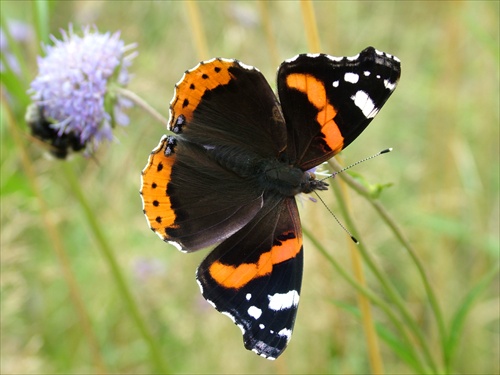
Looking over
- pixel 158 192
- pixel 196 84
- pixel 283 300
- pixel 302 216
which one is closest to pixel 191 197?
pixel 158 192

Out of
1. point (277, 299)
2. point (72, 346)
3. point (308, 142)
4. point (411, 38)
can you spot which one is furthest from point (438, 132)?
point (72, 346)

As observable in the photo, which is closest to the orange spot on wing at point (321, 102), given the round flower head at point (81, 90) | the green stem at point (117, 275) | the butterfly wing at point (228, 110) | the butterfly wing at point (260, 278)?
the butterfly wing at point (228, 110)

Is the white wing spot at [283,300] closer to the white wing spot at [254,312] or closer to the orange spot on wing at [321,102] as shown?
the white wing spot at [254,312]

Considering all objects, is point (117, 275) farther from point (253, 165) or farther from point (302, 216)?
point (302, 216)

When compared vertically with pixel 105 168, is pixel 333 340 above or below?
below

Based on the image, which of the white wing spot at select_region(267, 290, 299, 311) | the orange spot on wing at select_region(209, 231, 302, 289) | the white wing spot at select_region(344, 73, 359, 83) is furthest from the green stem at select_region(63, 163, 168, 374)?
the white wing spot at select_region(344, 73, 359, 83)

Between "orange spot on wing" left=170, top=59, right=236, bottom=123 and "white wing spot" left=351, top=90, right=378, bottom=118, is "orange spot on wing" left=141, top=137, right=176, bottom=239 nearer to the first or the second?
"orange spot on wing" left=170, top=59, right=236, bottom=123

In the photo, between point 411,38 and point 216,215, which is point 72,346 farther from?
point 411,38
